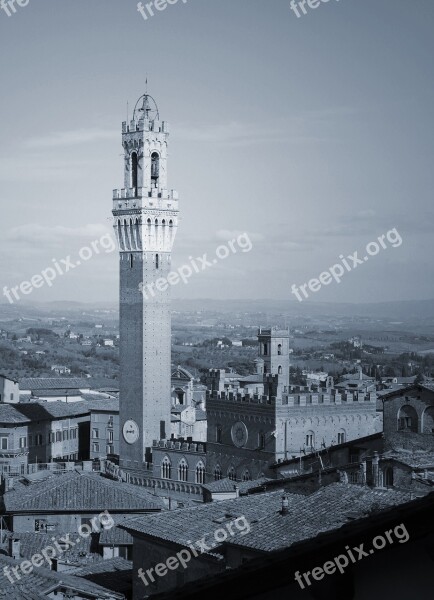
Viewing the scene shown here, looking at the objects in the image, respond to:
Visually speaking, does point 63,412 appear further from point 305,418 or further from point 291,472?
point 291,472

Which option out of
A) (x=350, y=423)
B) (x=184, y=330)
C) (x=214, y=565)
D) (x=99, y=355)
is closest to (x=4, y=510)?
(x=214, y=565)

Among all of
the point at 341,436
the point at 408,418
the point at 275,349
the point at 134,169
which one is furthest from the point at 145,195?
the point at 408,418

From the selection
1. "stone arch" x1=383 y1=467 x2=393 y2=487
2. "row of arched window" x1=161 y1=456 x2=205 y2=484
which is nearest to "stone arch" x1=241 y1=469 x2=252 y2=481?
"row of arched window" x1=161 y1=456 x2=205 y2=484

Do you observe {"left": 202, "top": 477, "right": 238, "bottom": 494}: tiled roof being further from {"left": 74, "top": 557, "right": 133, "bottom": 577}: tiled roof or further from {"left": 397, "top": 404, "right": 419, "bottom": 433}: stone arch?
{"left": 74, "top": 557, "right": 133, "bottom": 577}: tiled roof

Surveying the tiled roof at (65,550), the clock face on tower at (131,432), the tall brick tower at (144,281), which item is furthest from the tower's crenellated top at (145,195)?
the tiled roof at (65,550)

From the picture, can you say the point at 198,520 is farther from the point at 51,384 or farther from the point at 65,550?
the point at 51,384

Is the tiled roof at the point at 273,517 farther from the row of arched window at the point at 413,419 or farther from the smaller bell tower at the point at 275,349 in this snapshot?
the smaller bell tower at the point at 275,349

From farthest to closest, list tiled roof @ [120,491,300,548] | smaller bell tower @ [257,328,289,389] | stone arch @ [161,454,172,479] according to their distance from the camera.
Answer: smaller bell tower @ [257,328,289,389], stone arch @ [161,454,172,479], tiled roof @ [120,491,300,548]

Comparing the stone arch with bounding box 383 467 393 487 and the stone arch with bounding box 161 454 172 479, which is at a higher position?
the stone arch with bounding box 383 467 393 487
